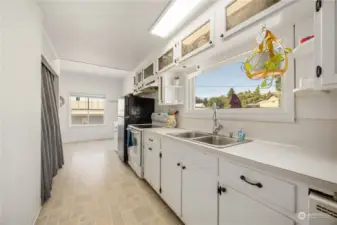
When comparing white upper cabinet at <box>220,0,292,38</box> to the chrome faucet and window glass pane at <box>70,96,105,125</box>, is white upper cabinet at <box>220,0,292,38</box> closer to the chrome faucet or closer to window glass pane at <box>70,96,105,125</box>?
the chrome faucet

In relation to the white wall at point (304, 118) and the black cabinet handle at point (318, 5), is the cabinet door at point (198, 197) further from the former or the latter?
the black cabinet handle at point (318, 5)

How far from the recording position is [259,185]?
2.75 feet

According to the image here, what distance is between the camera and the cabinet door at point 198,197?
1.16 m

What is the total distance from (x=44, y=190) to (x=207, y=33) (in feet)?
9.37

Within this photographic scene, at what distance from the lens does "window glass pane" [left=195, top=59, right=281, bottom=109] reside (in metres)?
1.40

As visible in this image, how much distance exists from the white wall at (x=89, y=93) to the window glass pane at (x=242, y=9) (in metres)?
5.69

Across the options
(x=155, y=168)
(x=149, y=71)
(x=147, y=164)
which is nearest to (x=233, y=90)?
(x=155, y=168)

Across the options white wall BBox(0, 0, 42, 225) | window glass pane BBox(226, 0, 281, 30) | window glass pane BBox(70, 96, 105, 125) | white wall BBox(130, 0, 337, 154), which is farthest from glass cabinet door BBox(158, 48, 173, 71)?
window glass pane BBox(70, 96, 105, 125)

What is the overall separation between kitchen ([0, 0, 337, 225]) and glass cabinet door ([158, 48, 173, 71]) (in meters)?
0.03

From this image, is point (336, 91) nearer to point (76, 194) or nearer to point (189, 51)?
point (189, 51)

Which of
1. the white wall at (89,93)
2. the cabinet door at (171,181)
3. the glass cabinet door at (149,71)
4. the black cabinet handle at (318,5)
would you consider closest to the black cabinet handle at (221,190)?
the cabinet door at (171,181)

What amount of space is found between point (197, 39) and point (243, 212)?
1776 millimetres

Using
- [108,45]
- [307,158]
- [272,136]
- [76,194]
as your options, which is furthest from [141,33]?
[76,194]

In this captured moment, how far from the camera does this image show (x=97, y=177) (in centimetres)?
267
